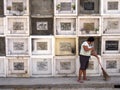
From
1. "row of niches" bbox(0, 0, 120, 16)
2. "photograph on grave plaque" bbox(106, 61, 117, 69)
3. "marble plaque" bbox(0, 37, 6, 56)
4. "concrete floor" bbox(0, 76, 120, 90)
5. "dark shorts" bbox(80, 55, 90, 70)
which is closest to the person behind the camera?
"concrete floor" bbox(0, 76, 120, 90)

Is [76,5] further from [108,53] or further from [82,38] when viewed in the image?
[108,53]

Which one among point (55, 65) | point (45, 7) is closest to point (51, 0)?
point (45, 7)

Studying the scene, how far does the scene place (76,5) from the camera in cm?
699

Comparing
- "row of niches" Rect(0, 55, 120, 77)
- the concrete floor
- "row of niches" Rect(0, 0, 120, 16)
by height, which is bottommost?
the concrete floor

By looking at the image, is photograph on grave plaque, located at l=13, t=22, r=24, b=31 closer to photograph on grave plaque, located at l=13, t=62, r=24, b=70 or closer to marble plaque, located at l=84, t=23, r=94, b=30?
photograph on grave plaque, located at l=13, t=62, r=24, b=70

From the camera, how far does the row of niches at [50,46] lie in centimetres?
705

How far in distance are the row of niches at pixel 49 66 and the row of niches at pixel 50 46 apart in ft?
0.42

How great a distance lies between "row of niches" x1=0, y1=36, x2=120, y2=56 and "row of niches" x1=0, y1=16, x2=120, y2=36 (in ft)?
0.51

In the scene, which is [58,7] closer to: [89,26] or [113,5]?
[89,26]

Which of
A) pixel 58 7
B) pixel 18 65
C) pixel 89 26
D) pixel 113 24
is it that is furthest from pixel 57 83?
pixel 113 24

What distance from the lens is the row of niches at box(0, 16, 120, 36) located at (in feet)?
23.0

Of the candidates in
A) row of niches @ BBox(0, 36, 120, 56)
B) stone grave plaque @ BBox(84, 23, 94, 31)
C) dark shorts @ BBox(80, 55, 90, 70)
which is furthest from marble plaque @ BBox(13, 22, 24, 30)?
dark shorts @ BBox(80, 55, 90, 70)

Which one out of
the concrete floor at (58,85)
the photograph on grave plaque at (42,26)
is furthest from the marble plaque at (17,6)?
the concrete floor at (58,85)

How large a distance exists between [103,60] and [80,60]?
0.82 m
